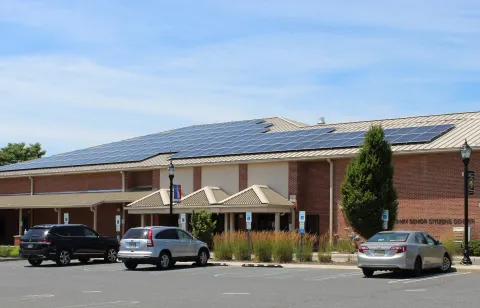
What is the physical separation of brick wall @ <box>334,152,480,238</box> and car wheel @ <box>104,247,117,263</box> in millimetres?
14136

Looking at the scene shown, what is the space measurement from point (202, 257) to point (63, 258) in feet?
A: 19.1

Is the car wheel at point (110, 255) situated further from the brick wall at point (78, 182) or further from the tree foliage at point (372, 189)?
the brick wall at point (78, 182)

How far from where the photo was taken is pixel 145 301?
16.0 metres

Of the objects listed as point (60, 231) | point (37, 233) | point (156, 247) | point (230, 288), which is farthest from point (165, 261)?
point (230, 288)

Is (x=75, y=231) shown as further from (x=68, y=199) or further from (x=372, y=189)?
(x=68, y=199)

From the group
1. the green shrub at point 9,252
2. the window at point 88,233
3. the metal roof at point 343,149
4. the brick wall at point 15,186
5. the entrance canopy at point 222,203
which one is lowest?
the green shrub at point 9,252

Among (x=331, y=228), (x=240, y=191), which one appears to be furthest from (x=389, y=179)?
(x=240, y=191)

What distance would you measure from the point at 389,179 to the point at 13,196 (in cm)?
3176

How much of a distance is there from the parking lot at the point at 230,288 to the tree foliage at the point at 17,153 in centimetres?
5917

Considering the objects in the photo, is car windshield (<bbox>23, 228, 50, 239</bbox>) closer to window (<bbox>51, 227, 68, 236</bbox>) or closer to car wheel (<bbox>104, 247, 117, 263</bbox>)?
window (<bbox>51, 227, 68, 236</bbox>)

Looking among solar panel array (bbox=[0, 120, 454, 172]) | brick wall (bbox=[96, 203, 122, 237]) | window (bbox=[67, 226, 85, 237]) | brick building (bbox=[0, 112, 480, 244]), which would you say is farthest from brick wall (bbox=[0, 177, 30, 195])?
window (bbox=[67, 226, 85, 237])

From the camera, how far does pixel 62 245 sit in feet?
97.6

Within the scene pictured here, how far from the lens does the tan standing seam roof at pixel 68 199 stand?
149 ft

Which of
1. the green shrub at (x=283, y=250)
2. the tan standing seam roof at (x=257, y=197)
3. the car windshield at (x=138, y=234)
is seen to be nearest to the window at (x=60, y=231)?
the car windshield at (x=138, y=234)
